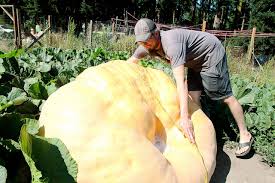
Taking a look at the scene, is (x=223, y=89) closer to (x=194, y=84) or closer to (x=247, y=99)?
(x=194, y=84)

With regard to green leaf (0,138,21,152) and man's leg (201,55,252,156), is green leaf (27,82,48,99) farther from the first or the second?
man's leg (201,55,252,156)

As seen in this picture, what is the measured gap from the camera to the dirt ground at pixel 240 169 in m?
3.50

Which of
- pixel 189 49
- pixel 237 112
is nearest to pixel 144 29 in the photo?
pixel 189 49

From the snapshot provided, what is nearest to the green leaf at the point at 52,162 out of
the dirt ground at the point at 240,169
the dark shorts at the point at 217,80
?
the dirt ground at the point at 240,169

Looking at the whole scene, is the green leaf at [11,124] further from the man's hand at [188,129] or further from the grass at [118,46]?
the grass at [118,46]

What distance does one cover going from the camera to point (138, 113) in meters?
2.62

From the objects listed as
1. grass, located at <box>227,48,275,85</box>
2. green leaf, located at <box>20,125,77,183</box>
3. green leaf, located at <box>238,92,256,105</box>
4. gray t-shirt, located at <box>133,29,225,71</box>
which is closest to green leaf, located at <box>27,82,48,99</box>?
gray t-shirt, located at <box>133,29,225,71</box>

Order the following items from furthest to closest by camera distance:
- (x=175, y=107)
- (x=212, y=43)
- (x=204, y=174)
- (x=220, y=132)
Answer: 1. (x=220, y=132)
2. (x=212, y=43)
3. (x=175, y=107)
4. (x=204, y=174)

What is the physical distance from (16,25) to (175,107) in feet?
26.4

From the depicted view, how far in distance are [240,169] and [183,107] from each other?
114 centimetres

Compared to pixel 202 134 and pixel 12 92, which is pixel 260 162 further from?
pixel 12 92

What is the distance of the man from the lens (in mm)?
3102

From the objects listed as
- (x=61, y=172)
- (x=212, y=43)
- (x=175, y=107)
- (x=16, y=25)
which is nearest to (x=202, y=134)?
(x=175, y=107)

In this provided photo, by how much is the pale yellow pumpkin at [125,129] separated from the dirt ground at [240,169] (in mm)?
506
